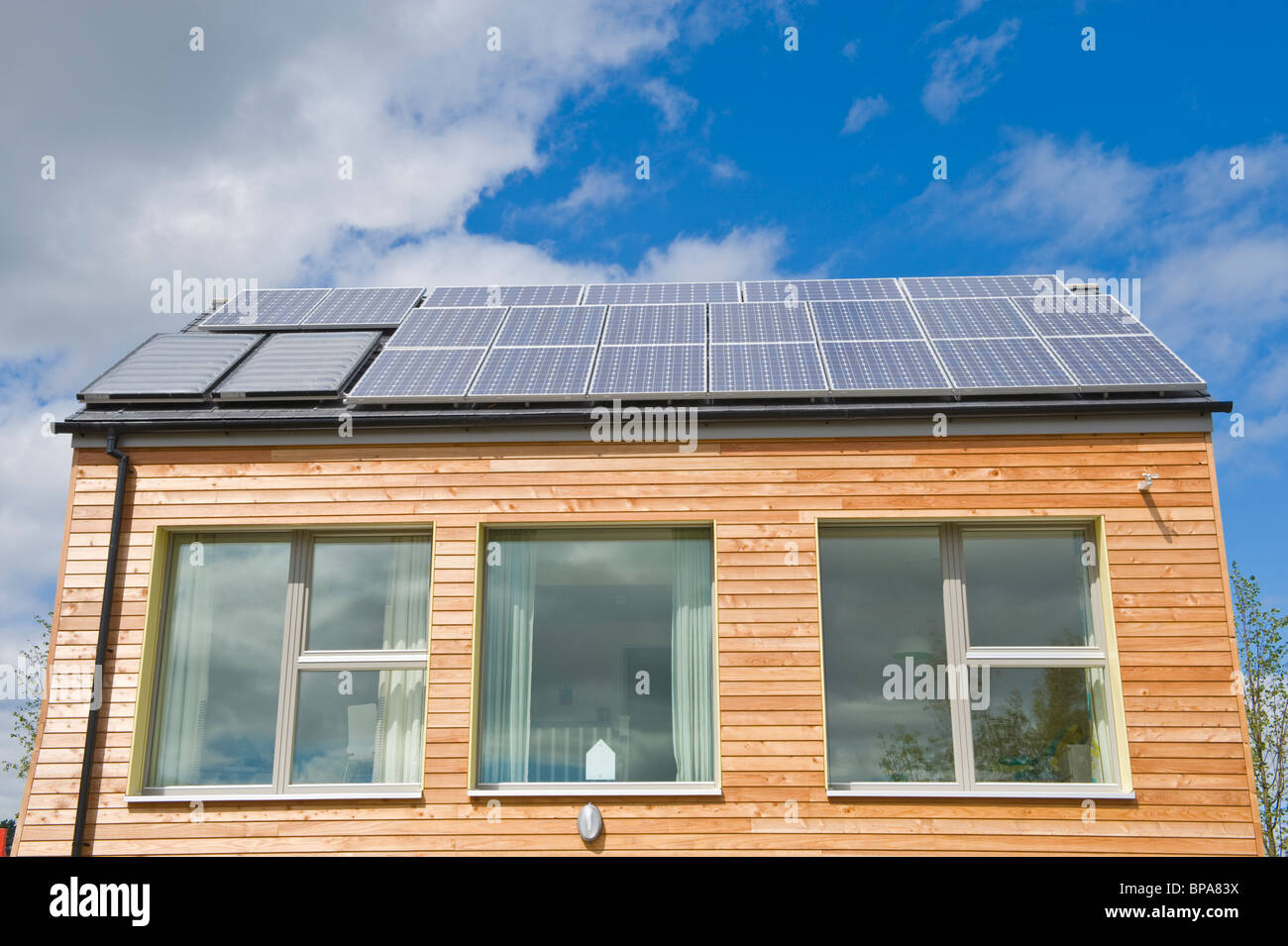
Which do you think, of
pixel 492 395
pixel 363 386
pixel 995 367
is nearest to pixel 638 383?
pixel 492 395

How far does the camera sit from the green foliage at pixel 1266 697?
18.1 meters

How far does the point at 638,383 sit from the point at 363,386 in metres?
2.57

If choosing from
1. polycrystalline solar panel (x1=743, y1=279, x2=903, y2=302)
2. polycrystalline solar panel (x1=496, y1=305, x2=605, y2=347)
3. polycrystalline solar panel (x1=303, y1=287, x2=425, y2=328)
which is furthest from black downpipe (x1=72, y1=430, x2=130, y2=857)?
polycrystalline solar panel (x1=743, y1=279, x2=903, y2=302)

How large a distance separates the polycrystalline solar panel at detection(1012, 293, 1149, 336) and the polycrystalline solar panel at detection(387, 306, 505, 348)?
19.1 ft

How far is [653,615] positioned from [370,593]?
2575 mm

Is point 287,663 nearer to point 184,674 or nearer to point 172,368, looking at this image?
point 184,674

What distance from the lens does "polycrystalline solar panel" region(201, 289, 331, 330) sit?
1106 cm

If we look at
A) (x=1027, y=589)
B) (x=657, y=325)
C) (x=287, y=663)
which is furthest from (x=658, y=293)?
(x=287, y=663)

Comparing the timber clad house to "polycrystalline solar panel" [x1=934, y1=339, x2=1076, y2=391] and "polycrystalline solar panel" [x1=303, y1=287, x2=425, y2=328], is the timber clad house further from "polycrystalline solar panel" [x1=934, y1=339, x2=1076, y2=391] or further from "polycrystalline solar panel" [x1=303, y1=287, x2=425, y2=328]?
"polycrystalline solar panel" [x1=303, y1=287, x2=425, y2=328]

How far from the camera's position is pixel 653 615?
848cm

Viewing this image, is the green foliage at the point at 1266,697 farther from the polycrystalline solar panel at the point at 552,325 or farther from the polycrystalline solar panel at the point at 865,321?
the polycrystalline solar panel at the point at 552,325

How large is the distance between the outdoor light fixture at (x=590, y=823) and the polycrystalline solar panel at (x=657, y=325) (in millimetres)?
4571

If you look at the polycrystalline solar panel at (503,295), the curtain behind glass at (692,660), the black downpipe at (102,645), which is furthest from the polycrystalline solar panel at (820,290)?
the black downpipe at (102,645)

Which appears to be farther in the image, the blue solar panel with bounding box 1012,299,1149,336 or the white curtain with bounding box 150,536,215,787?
the blue solar panel with bounding box 1012,299,1149,336
